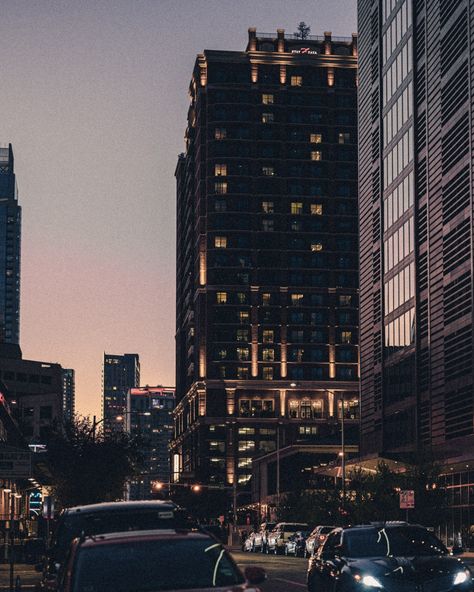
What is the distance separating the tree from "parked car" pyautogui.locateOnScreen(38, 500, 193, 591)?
56800mm

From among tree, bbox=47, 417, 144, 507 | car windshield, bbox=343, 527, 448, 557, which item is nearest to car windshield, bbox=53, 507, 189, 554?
car windshield, bbox=343, 527, 448, 557

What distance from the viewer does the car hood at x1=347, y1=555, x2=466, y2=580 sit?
18250mm

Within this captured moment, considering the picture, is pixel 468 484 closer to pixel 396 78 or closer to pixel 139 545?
pixel 396 78

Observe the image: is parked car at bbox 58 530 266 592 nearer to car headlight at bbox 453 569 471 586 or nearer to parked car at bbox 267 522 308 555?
car headlight at bbox 453 569 471 586

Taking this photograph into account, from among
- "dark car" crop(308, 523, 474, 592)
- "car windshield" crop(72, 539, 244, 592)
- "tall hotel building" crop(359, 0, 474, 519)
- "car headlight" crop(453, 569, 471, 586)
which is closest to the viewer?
"car windshield" crop(72, 539, 244, 592)

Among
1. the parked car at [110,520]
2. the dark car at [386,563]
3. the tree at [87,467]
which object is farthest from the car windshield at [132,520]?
the tree at [87,467]

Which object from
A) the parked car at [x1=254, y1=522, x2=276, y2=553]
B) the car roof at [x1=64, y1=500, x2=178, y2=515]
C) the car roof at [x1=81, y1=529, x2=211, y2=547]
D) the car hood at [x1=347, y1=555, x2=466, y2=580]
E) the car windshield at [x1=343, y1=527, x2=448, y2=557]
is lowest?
the parked car at [x1=254, y1=522, x2=276, y2=553]

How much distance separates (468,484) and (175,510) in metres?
63.1

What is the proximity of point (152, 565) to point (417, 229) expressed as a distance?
82.2 metres

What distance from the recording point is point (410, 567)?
18.4m

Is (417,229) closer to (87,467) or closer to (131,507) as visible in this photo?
(87,467)

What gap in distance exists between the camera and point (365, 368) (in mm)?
107875

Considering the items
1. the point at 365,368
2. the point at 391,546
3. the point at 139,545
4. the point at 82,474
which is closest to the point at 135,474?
the point at 82,474

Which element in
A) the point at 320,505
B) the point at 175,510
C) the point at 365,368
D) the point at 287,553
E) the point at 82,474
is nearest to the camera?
the point at 175,510
